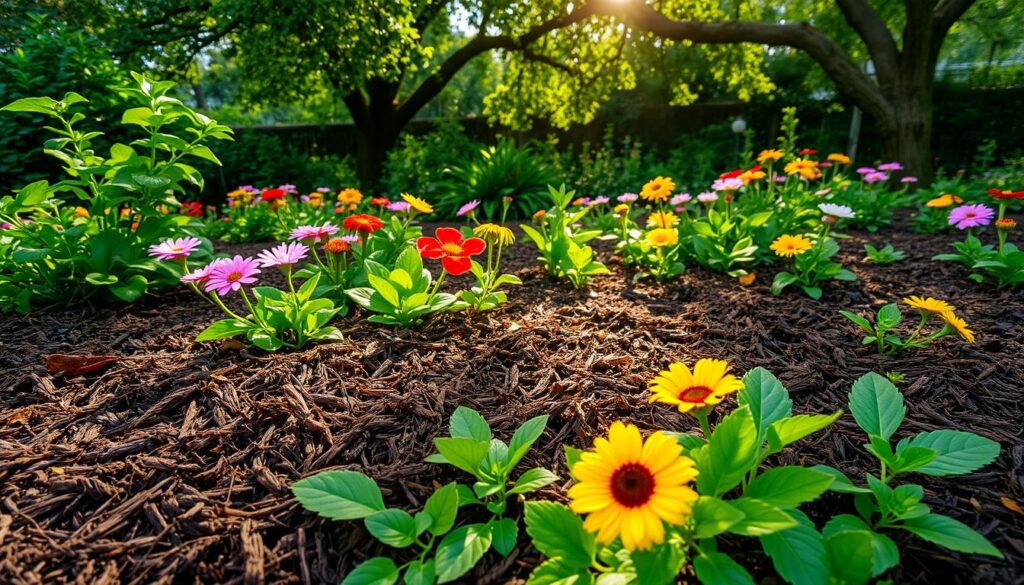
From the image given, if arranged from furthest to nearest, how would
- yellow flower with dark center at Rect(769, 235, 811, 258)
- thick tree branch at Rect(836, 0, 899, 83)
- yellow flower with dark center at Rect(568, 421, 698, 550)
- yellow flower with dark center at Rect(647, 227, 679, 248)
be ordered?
1. thick tree branch at Rect(836, 0, 899, 83)
2. yellow flower with dark center at Rect(647, 227, 679, 248)
3. yellow flower with dark center at Rect(769, 235, 811, 258)
4. yellow flower with dark center at Rect(568, 421, 698, 550)

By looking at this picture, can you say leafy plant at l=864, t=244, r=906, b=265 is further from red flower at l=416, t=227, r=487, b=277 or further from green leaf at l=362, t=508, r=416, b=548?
green leaf at l=362, t=508, r=416, b=548

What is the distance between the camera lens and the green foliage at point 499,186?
239 inches

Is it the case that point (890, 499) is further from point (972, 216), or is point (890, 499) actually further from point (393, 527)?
point (972, 216)

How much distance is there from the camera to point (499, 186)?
6.24m

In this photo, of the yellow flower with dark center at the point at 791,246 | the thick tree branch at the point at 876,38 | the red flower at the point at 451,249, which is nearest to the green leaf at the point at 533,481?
the red flower at the point at 451,249

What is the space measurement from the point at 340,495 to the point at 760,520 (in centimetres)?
82

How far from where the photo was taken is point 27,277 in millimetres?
2172

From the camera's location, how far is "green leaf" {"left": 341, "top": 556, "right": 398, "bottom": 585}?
894mm

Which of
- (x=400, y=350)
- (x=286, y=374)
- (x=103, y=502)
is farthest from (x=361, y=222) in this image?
(x=103, y=502)

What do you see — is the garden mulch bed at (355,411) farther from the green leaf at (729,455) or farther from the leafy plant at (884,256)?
the leafy plant at (884,256)

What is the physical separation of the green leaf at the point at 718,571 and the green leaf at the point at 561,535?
0.18 meters

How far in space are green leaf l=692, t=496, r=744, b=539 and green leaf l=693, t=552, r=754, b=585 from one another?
1.5 inches

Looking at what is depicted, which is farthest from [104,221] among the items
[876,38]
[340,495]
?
[876,38]

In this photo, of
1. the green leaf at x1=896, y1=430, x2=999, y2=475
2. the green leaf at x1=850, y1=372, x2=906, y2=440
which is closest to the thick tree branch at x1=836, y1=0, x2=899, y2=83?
the green leaf at x1=850, y1=372, x2=906, y2=440
